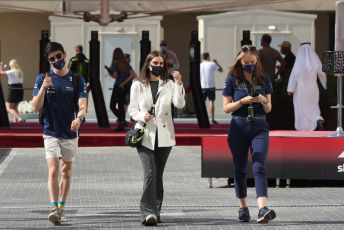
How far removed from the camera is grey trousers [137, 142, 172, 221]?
12234mm

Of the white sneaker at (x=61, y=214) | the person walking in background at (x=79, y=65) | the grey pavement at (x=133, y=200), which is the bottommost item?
the grey pavement at (x=133, y=200)

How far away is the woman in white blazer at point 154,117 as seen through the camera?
12289mm

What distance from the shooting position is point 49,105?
489 inches

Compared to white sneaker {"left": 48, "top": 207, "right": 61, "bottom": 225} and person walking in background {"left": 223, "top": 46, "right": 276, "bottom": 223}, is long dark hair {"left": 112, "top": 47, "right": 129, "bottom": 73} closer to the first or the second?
person walking in background {"left": 223, "top": 46, "right": 276, "bottom": 223}

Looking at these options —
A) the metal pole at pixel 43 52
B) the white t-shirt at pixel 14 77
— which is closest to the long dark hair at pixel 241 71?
the metal pole at pixel 43 52

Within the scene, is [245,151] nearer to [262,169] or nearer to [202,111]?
[262,169]

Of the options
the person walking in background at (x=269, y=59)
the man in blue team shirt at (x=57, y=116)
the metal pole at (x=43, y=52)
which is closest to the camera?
the man in blue team shirt at (x=57, y=116)

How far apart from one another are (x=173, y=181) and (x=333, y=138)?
2451mm

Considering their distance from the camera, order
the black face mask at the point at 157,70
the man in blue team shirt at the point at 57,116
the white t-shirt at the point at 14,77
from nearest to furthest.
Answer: the man in blue team shirt at the point at 57,116 < the black face mask at the point at 157,70 < the white t-shirt at the point at 14,77

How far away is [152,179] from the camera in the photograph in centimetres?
1230

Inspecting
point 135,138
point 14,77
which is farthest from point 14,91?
point 135,138

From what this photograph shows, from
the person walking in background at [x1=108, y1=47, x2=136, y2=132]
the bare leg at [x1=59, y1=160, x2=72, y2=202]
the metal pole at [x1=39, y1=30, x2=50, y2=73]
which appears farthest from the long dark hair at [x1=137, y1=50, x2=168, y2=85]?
the metal pole at [x1=39, y1=30, x2=50, y2=73]

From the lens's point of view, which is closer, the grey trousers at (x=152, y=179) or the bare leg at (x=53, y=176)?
the grey trousers at (x=152, y=179)

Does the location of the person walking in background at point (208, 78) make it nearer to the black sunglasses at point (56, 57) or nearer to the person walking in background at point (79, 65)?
the person walking in background at point (79, 65)
